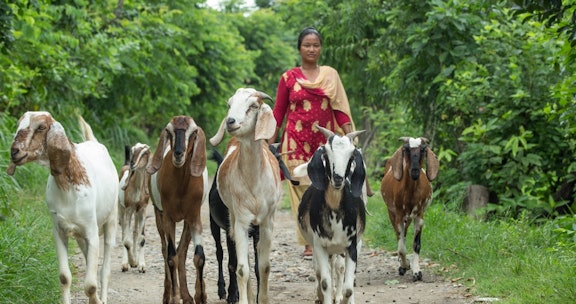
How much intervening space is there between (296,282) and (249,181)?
2.35 metres

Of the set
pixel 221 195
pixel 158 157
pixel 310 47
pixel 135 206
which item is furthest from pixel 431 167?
pixel 135 206

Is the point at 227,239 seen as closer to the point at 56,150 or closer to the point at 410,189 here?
the point at 56,150

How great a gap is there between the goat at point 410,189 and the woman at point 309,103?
2.05 ft

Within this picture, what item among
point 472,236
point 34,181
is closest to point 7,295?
point 472,236

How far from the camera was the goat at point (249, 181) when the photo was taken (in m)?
6.66

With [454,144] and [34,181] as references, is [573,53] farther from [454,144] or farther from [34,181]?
[34,181]

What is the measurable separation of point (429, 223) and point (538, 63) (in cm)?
277

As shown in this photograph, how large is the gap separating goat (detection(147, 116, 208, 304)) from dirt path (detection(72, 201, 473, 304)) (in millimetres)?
663

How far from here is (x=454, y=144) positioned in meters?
13.8

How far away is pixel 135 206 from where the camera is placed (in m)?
9.99

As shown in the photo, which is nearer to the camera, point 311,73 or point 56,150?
point 56,150

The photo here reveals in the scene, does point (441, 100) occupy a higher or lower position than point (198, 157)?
higher

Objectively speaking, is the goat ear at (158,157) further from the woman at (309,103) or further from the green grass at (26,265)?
the woman at (309,103)

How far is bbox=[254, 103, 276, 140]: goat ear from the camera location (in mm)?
6629
